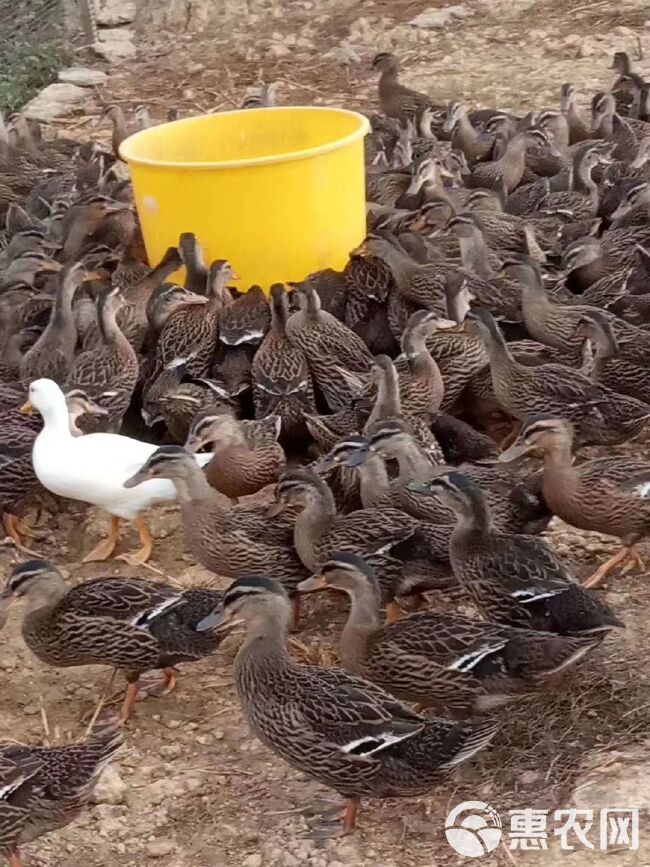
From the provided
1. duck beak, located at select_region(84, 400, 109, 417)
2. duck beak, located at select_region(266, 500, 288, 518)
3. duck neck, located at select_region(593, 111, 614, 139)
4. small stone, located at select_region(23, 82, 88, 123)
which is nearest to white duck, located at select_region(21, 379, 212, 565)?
duck beak, located at select_region(84, 400, 109, 417)

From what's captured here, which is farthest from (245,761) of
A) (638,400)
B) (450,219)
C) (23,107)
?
(23,107)

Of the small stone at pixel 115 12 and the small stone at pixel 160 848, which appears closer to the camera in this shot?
the small stone at pixel 160 848

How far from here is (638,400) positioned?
597 centimetres

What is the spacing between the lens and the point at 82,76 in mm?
13320

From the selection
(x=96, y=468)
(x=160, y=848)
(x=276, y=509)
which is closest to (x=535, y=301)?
(x=276, y=509)

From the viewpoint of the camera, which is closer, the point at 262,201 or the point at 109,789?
the point at 109,789

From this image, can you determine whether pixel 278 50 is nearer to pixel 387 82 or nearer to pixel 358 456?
pixel 387 82

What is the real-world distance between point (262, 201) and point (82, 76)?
742 centimetres

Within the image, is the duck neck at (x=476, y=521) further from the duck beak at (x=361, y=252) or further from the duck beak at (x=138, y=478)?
the duck beak at (x=361, y=252)

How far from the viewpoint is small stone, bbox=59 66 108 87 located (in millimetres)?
13195

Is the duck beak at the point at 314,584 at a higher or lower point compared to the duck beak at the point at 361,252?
lower

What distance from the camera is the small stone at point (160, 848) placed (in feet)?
13.1

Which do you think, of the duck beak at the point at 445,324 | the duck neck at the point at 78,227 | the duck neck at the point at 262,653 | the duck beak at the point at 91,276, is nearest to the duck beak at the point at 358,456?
the duck neck at the point at 262,653

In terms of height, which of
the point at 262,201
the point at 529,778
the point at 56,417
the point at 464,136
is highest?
the point at 262,201
